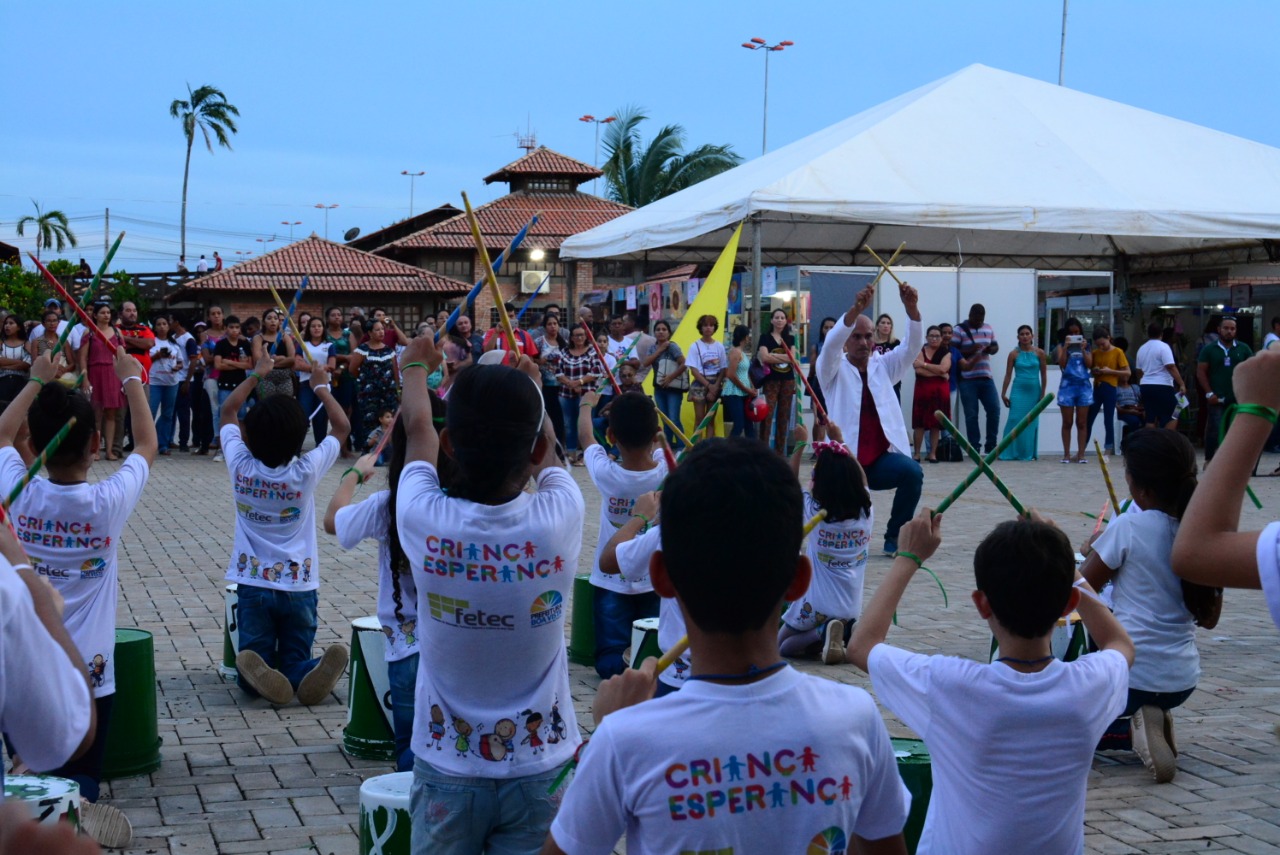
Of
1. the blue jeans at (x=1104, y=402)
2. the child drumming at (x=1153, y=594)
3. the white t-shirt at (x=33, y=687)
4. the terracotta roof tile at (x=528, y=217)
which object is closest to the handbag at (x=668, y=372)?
the blue jeans at (x=1104, y=402)

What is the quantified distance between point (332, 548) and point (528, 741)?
24.4 feet

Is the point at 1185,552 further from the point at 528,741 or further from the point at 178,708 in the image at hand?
the point at 178,708

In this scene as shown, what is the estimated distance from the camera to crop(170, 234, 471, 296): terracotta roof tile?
117 ft

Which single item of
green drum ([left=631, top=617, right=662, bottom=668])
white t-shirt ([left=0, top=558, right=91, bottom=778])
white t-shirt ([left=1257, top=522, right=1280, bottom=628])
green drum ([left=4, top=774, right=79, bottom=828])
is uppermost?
white t-shirt ([left=1257, top=522, right=1280, bottom=628])

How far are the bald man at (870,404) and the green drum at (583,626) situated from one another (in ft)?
10.0

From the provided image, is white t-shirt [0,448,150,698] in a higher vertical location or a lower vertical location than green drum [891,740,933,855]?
higher

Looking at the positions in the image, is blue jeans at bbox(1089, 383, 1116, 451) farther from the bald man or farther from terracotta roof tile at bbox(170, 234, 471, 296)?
terracotta roof tile at bbox(170, 234, 471, 296)

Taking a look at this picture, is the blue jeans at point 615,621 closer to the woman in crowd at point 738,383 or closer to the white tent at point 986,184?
the white tent at point 986,184

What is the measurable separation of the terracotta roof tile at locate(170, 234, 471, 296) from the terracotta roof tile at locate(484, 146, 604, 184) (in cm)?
602

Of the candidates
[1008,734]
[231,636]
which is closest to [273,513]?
[231,636]

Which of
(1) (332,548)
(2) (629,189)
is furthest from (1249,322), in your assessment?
(2) (629,189)

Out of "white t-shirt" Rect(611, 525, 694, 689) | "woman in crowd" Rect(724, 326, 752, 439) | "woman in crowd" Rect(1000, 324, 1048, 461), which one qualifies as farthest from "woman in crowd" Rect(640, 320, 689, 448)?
"white t-shirt" Rect(611, 525, 694, 689)

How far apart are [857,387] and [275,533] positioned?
4.62 meters

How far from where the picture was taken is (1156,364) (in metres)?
16.3
